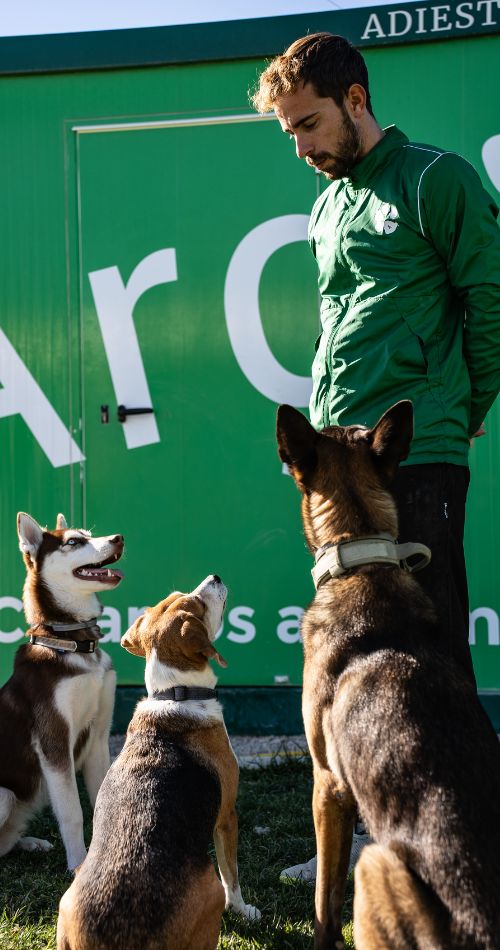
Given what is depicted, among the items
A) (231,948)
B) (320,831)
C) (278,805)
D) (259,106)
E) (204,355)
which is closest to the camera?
(320,831)

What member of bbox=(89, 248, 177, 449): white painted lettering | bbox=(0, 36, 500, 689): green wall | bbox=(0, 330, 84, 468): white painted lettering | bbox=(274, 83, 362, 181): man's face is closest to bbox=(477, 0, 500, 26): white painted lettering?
bbox=(0, 36, 500, 689): green wall

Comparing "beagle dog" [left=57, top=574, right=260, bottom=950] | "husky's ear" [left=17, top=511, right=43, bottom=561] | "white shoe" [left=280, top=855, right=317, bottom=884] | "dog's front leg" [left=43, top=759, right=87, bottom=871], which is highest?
"husky's ear" [left=17, top=511, right=43, bottom=561]

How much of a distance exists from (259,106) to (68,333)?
263 cm

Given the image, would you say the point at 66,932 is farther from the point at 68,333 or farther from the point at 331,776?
the point at 68,333

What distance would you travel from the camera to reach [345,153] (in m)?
3.03

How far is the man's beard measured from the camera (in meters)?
3.01

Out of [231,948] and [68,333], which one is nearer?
[231,948]

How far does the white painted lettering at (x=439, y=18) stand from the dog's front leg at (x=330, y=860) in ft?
13.8

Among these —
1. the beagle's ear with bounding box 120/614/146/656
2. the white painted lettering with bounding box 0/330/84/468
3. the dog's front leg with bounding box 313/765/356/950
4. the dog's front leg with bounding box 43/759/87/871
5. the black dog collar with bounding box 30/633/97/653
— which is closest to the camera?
the dog's front leg with bounding box 313/765/356/950

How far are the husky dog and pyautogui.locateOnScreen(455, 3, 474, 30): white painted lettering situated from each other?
3.43 m

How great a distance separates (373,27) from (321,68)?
2.54m

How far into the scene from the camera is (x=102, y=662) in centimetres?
408

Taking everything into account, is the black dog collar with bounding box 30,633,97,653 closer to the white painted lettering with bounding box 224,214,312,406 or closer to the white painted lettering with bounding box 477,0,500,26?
the white painted lettering with bounding box 224,214,312,406

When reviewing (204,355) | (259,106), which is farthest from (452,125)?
(259,106)
